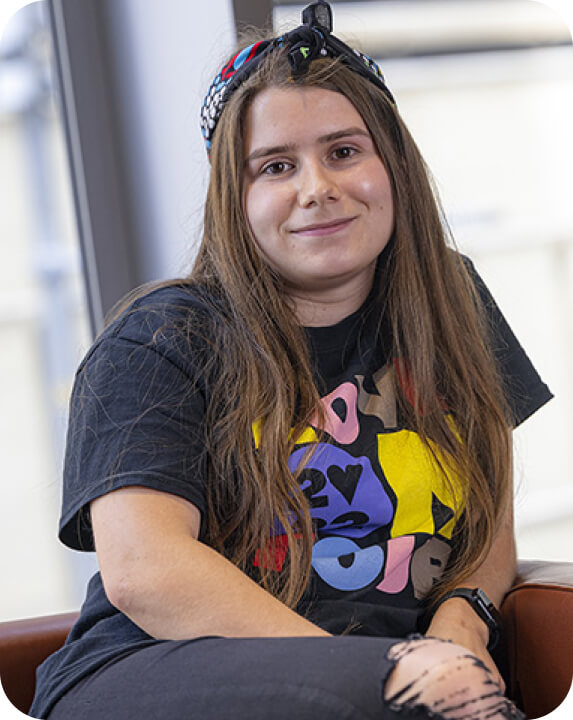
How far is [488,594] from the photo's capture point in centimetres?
143

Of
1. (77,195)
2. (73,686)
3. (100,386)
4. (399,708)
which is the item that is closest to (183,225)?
(77,195)

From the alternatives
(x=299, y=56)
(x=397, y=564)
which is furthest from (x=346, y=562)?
(x=299, y=56)

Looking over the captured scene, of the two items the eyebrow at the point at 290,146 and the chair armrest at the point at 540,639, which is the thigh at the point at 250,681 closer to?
the chair armrest at the point at 540,639

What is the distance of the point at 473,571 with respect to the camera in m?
1.45

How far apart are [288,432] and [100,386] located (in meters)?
0.25

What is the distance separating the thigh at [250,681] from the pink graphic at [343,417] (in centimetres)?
37

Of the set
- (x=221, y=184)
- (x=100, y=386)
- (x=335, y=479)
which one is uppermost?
(x=221, y=184)

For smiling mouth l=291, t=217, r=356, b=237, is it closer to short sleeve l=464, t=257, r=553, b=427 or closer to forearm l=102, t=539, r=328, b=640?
short sleeve l=464, t=257, r=553, b=427

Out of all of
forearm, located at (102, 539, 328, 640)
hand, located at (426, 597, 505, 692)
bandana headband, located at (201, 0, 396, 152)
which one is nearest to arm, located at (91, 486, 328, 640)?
forearm, located at (102, 539, 328, 640)

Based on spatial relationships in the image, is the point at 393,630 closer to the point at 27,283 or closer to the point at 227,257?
the point at 227,257

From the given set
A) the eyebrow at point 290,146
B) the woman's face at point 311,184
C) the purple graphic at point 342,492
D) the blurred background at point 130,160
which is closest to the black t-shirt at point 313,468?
the purple graphic at point 342,492

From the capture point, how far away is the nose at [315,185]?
136 centimetres

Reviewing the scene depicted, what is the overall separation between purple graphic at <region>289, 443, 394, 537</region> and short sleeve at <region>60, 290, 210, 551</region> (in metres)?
0.15

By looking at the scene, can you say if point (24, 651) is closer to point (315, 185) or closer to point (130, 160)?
point (315, 185)
